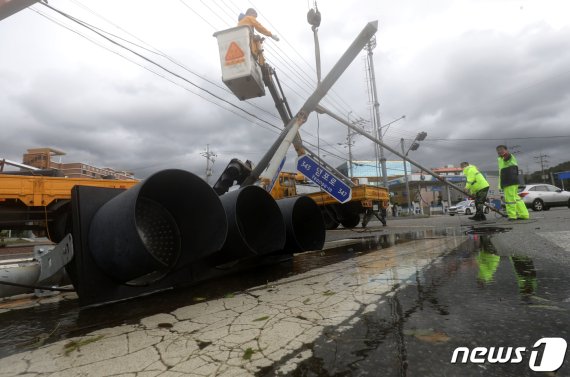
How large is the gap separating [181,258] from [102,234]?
30.2 inches

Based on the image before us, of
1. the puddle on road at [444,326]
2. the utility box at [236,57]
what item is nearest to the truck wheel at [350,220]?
the utility box at [236,57]

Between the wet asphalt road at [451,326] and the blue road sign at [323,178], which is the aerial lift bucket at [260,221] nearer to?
the wet asphalt road at [451,326]

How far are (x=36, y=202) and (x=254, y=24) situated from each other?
6.05 m

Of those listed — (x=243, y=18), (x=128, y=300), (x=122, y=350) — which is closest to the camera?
(x=122, y=350)

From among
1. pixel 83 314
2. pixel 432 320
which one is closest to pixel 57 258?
pixel 83 314

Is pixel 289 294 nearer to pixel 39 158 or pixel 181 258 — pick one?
pixel 181 258

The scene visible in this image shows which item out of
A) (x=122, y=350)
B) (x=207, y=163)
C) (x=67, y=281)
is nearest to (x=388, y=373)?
(x=122, y=350)

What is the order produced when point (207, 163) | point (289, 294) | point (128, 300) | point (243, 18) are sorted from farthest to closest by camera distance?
point (207, 163), point (243, 18), point (128, 300), point (289, 294)

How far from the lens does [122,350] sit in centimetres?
162

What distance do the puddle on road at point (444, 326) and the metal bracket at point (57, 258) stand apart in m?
1.91

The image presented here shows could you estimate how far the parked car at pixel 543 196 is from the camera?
17141 mm

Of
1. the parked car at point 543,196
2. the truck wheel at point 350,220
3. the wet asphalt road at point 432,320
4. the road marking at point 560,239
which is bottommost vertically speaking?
the wet asphalt road at point 432,320

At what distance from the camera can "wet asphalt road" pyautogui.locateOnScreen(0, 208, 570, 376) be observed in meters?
1.25

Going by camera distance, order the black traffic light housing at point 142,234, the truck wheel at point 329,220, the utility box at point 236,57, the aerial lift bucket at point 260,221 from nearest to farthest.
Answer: the black traffic light housing at point 142,234, the aerial lift bucket at point 260,221, the utility box at point 236,57, the truck wheel at point 329,220
